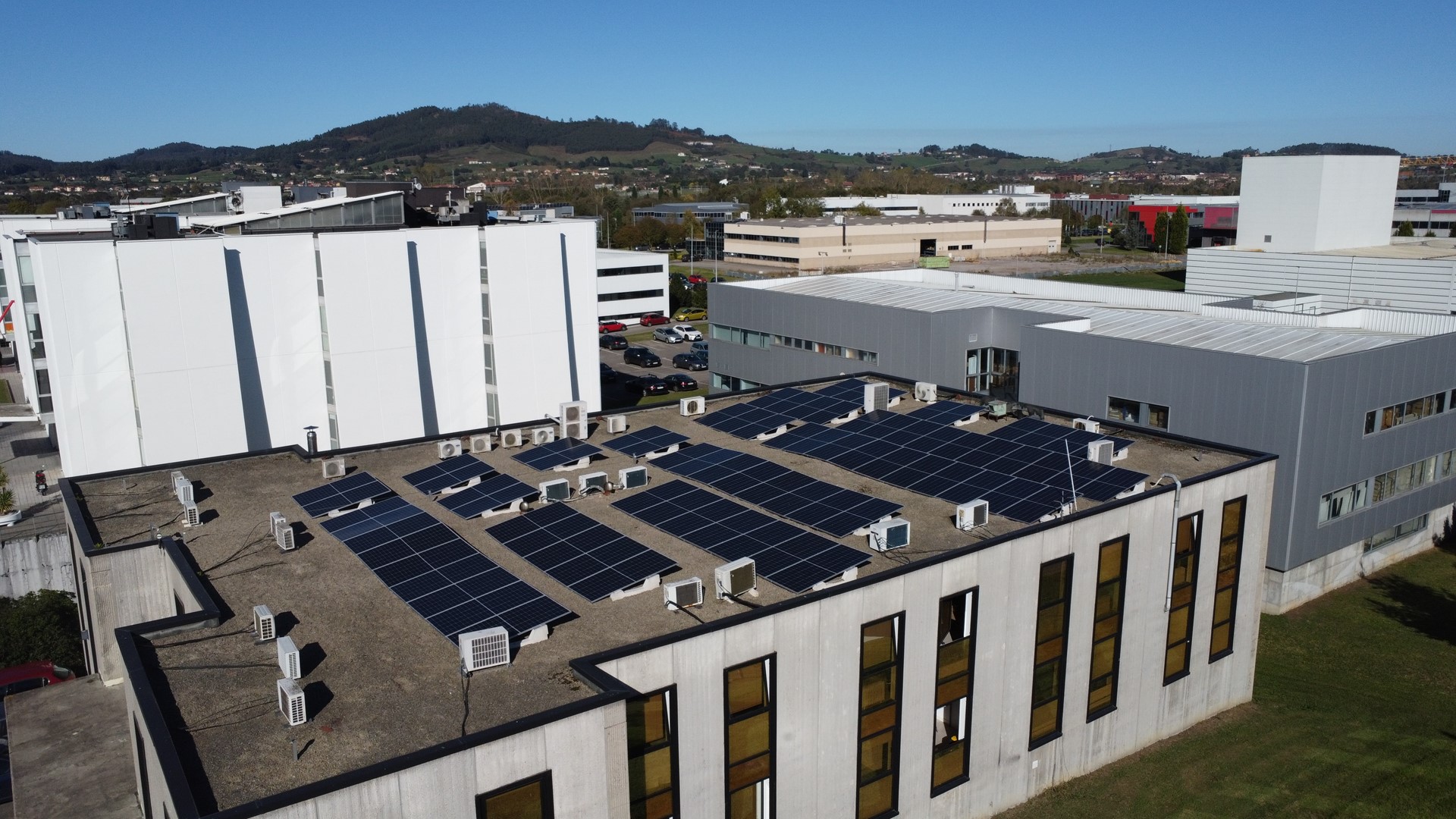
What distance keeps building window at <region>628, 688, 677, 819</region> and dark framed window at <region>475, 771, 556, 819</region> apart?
1337 mm

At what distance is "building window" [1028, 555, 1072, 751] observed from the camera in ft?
55.7

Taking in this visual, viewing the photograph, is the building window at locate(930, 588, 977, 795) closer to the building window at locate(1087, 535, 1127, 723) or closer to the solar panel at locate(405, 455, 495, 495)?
the building window at locate(1087, 535, 1127, 723)

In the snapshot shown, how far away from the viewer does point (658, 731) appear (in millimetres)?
12859

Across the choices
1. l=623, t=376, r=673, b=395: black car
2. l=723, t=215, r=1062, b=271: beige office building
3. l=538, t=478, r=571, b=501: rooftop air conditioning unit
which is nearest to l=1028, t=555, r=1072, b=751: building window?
l=538, t=478, r=571, b=501: rooftop air conditioning unit

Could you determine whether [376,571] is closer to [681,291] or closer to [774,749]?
[774,749]

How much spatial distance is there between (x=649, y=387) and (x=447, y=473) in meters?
32.7

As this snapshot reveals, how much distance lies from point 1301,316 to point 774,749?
2924 cm

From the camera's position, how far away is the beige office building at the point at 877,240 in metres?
108

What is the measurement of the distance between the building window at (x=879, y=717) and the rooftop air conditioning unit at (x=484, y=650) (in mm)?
5355

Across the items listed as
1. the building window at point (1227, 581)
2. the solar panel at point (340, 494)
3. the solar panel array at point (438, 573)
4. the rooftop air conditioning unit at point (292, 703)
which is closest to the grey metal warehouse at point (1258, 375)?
the building window at point (1227, 581)

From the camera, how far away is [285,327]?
2798 centimetres

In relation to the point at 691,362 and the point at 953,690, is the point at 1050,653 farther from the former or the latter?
the point at 691,362

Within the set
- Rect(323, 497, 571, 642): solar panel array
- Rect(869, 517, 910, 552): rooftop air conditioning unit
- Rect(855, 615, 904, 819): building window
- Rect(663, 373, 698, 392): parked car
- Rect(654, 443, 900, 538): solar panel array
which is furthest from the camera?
Rect(663, 373, 698, 392): parked car

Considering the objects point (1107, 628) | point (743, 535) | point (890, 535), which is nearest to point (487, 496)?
point (743, 535)
